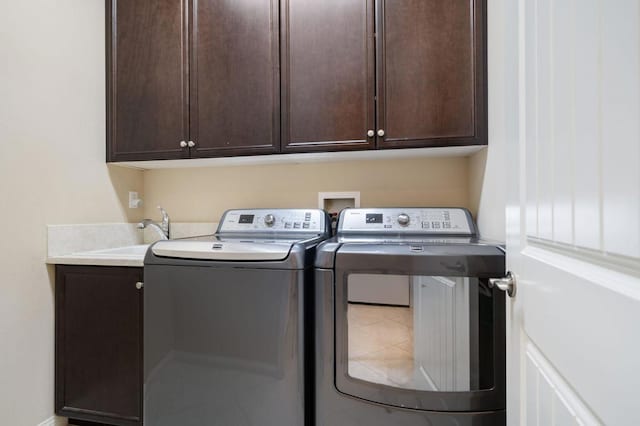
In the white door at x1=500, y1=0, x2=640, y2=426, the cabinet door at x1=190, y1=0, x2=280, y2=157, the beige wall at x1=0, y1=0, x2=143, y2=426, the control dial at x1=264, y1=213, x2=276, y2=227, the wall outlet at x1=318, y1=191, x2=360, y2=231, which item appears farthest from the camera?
the wall outlet at x1=318, y1=191, x2=360, y2=231

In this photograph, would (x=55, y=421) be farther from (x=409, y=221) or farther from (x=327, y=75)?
(x=327, y=75)

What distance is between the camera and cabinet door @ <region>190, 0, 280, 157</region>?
1632 millimetres

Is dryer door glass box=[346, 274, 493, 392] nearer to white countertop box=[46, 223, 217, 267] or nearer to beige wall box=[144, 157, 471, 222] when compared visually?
beige wall box=[144, 157, 471, 222]

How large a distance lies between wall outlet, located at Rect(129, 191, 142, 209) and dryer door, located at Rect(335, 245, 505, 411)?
161cm

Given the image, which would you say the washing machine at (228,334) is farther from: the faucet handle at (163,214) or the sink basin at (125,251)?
the faucet handle at (163,214)

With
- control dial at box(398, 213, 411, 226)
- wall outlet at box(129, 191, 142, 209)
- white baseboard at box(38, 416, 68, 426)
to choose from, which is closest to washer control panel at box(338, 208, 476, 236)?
control dial at box(398, 213, 411, 226)

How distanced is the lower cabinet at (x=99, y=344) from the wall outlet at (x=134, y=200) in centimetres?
60

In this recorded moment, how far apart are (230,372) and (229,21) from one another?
1.69 meters

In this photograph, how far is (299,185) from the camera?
196 centimetres

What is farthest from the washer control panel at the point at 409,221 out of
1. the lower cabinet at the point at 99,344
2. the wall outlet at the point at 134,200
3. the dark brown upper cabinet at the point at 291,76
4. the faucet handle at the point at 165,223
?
the wall outlet at the point at 134,200

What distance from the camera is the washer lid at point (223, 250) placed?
118 cm

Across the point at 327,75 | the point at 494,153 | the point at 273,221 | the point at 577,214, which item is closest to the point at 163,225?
the point at 273,221

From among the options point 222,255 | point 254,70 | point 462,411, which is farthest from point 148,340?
point 254,70

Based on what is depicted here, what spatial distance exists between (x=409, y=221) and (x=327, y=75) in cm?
83
